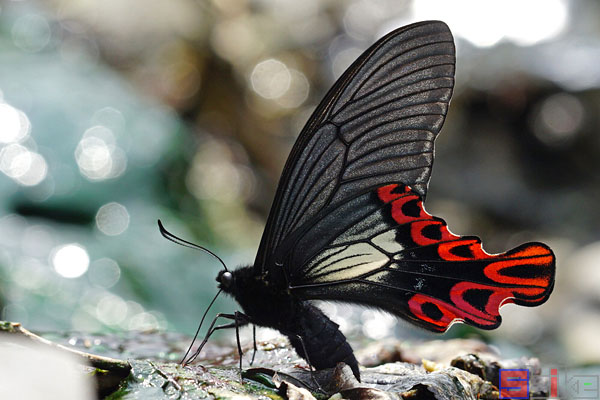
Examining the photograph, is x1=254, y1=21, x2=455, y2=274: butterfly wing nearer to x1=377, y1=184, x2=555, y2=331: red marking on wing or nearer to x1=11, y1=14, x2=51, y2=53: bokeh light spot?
x1=377, y1=184, x2=555, y2=331: red marking on wing

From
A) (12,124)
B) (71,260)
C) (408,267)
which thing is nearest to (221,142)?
(12,124)

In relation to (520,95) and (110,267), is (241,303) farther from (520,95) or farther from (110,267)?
(520,95)

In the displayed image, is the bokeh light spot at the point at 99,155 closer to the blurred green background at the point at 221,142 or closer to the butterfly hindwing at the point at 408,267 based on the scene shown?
the blurred green background at the point at 221,142

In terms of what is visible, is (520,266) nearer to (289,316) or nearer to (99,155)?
(289,316)

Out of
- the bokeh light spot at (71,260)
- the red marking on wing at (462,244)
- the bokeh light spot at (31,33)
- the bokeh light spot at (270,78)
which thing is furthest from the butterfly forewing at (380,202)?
the bokeh light spot at (270,78)

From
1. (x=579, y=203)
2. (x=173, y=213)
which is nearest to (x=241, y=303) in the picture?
(x=173, y=213)

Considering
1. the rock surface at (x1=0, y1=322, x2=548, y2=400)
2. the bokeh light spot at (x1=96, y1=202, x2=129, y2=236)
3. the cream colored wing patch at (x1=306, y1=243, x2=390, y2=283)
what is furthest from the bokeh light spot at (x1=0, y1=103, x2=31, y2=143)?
the cream colored wing patch at (x1=306, y1=243, x2=390, y2=283)


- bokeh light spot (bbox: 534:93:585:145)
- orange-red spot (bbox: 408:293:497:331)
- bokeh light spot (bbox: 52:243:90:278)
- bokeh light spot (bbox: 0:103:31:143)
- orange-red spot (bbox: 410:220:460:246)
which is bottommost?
orange-red spot (bbox: 408:293:497:331)
